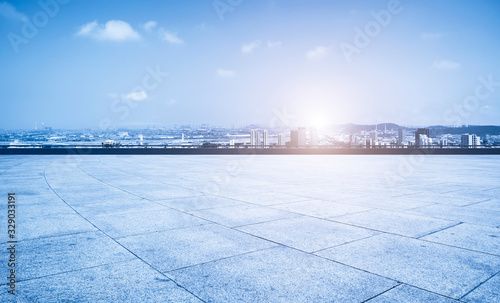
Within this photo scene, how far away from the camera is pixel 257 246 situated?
5324 mm

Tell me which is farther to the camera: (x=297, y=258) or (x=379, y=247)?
(x=379, y=247)

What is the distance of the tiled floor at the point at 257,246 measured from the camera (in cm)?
386

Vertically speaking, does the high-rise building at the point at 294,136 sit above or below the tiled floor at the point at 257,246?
above

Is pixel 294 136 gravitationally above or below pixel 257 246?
above

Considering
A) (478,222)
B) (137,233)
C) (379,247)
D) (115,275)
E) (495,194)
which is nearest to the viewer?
(115,275)

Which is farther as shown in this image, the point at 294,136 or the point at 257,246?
the point at 294,136

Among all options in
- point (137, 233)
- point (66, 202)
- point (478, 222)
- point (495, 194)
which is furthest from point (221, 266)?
point (495, 194)

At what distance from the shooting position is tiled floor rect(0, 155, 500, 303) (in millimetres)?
3855

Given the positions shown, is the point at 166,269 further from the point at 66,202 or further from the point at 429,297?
the point at 66,202

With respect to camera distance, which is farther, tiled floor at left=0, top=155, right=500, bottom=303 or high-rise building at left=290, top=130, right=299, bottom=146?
high-rise building at left=290, top=130, right=299, bottom=146

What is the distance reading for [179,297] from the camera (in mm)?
3705

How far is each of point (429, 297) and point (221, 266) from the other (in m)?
2.35

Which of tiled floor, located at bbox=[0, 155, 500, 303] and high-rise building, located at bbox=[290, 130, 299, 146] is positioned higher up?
high-rise building, located at bbox=[290, 130, 299, 146]

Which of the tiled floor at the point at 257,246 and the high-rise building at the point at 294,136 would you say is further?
the high-rise building at the point at 294,136
